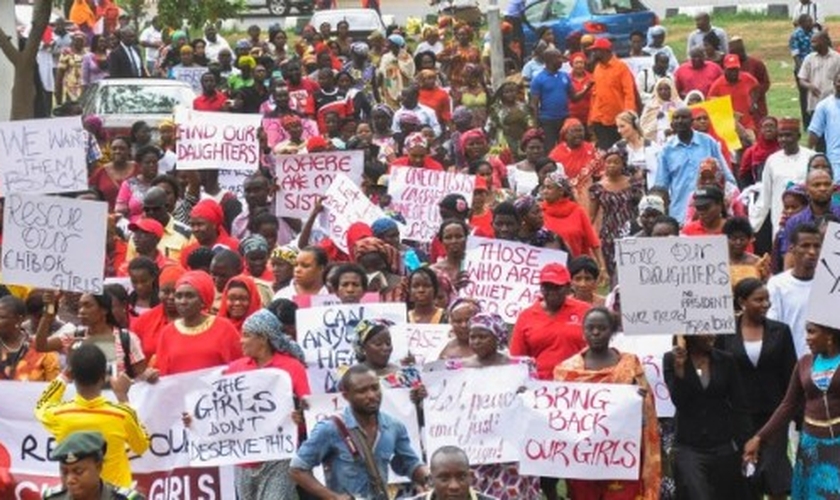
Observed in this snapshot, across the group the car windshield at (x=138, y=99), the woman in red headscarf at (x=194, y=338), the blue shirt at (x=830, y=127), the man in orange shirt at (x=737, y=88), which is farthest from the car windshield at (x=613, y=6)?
the woman in red headscarf at (x=194, y=338)

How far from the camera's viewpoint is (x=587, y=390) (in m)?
12.6

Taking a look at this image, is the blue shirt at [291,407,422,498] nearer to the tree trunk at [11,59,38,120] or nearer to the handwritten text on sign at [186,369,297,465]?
the handwritten text on sign at [186,369,297,465]

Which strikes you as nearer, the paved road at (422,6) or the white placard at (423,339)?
the white placard at (423,339)

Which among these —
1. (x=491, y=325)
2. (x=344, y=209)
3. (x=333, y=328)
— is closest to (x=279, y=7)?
(x=344, y=209)

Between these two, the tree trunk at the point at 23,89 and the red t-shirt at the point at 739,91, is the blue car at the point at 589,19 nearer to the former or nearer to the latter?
the red t-shirt at the point at 739,91

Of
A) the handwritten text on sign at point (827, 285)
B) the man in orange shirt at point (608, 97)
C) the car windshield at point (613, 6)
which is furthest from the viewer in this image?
the car windshield at point (613, 6)

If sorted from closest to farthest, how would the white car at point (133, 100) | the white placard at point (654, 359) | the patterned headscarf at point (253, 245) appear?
1. the white placard at point (654, 359)
2. the patterned headscarf at point (253, 245)
3. the white car at point (133, 100)

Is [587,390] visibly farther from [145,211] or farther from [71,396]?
[145,211]

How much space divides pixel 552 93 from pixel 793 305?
12089 millimetres

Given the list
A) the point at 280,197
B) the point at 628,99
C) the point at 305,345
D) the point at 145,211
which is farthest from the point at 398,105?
the point at 305,345

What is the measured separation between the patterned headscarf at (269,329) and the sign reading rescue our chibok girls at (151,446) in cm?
46

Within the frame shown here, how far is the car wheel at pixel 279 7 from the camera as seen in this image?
4766 centimetres

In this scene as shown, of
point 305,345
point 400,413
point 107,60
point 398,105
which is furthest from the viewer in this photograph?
point 107,60

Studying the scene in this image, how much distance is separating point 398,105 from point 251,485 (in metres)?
16.4
